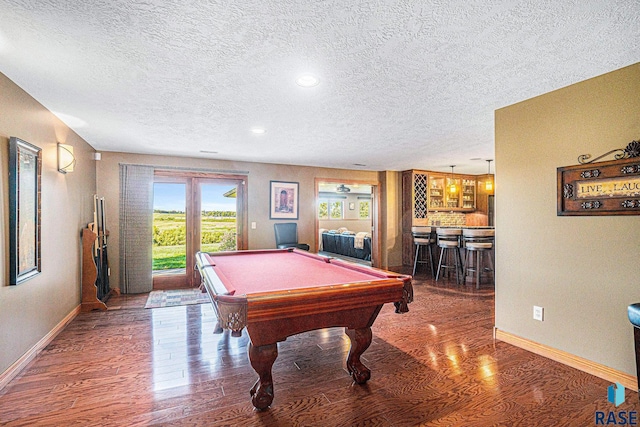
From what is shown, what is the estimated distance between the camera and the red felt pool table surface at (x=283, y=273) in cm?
231

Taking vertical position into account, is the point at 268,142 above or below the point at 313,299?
above

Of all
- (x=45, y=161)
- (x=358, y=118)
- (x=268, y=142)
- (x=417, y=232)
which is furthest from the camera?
(x=417, y=232)

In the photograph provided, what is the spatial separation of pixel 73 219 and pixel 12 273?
5.62 feet

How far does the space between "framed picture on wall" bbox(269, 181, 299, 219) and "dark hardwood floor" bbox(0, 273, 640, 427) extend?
10.1ft

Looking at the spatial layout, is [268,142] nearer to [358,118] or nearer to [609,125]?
[358,118]

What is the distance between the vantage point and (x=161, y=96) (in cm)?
284

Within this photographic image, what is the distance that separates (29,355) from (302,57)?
3305mm

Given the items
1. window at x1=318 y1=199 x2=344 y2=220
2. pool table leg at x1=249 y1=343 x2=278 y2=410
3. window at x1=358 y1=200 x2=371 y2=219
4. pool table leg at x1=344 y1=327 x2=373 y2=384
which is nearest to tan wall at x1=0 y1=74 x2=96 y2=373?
pool table leg at x1=249 y1=343 x2=278 y2=410

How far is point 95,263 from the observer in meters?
4.41

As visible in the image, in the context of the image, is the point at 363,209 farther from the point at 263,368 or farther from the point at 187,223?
the point at 263,368

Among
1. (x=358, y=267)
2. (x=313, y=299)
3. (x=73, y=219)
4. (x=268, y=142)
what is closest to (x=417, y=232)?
(x=268, y=142)

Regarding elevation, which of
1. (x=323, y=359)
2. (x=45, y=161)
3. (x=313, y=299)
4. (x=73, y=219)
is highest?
(x=45, y=161)

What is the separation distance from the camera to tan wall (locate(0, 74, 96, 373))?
243cm

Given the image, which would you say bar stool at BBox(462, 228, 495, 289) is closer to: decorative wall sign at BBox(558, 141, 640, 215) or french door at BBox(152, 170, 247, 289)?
decorative wall sign at BBox(558, 141, 640, 215)
